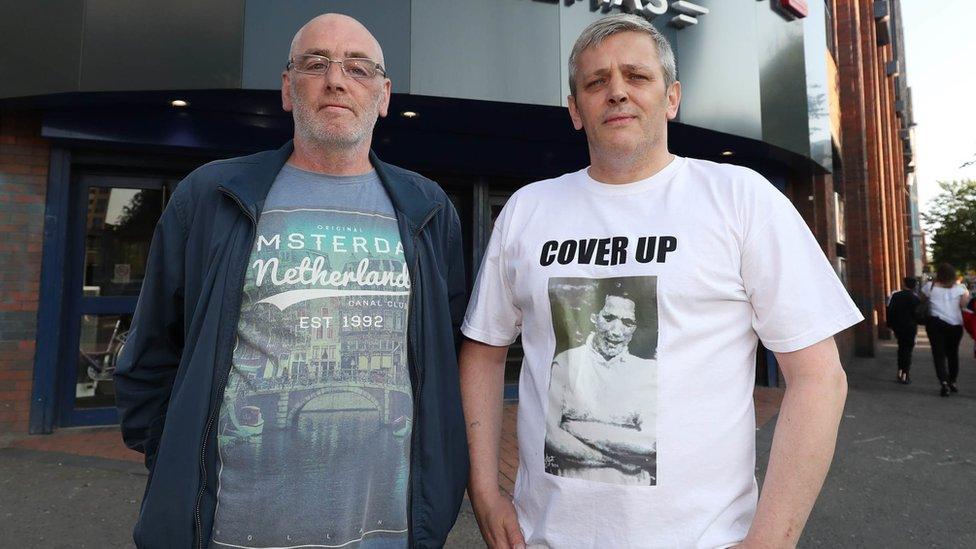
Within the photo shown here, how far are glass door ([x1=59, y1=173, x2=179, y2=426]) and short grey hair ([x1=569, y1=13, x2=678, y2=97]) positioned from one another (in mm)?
5920

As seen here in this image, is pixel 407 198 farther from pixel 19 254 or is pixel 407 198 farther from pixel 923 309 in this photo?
pixel 923 309

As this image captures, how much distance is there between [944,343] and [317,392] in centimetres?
998

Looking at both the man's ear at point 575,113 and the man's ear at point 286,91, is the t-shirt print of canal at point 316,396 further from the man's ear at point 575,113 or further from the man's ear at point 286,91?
the man's ear at point 575,113

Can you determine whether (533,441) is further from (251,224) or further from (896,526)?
(896,526)

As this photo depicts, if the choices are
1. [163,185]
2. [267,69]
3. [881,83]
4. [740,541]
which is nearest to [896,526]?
[740,541]

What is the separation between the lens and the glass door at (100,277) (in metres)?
5.87

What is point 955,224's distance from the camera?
23109 mm

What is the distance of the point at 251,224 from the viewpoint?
5.40 ft

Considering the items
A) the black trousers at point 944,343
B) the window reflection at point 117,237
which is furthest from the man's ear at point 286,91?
the black trousers at point 944,343

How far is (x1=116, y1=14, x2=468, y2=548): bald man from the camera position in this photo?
4.94 feet

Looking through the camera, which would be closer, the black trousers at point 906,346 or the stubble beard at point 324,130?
the stubble beard at point 324,130

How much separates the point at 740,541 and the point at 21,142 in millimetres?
6959

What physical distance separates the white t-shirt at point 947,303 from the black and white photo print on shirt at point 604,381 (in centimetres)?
955

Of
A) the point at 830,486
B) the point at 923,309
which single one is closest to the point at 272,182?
the point at 830,486
